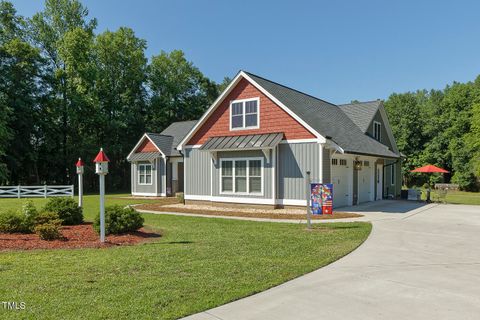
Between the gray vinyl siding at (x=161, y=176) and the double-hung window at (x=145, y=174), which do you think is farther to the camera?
the double-hung window at (x=145, y=174)

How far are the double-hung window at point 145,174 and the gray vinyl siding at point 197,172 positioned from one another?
8.86m

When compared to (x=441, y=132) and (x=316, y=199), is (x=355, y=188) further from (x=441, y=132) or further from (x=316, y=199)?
(x=441, y=132)

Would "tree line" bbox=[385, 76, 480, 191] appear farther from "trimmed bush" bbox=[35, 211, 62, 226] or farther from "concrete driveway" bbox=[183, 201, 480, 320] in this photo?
"trimmed bush" bbox=[35, 211, 62, 226]

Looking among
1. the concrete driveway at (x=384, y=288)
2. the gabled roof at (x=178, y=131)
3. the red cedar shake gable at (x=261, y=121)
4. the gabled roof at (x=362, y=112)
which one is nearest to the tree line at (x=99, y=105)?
the gabled roof at (x=178, y=131)

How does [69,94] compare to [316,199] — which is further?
[69,94]

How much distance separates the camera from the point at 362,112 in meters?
24.0

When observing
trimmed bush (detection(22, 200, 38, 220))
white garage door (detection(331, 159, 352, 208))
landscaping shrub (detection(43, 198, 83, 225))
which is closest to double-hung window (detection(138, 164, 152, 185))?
landscaping shrub (detection(43, 198, 83, 225))

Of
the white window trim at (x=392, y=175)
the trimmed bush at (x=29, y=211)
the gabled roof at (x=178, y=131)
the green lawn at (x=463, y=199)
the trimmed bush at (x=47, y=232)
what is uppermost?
the gabled roof at (x=178, y=131)

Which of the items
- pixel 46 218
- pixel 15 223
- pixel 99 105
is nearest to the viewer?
pixel 15 223

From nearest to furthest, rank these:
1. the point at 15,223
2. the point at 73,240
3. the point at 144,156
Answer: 1. the point at 73,240
2. the point at 15,223
3. the point at 144,156

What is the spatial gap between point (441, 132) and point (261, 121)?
127 feet

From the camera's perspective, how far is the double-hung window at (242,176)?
17.7 metres

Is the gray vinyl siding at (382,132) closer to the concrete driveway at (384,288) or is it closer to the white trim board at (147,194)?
the concrete driveway at (384,288)

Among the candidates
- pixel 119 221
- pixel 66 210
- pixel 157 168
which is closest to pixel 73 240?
pixel 119 221
